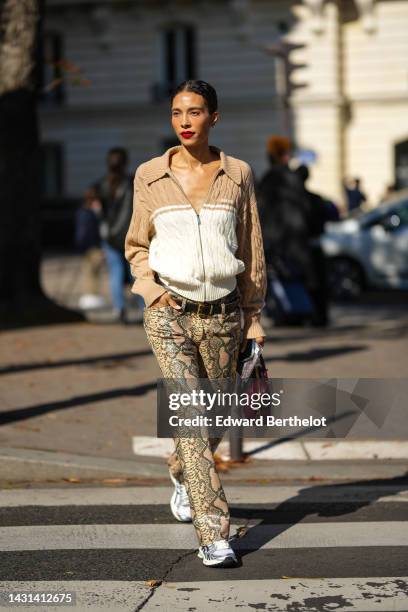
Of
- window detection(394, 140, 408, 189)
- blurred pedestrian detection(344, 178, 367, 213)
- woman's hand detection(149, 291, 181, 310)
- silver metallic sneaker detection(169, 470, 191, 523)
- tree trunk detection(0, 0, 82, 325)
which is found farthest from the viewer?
window detection(394, 140, 408, 189)

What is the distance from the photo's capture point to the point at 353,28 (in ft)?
131

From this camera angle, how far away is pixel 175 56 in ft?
135

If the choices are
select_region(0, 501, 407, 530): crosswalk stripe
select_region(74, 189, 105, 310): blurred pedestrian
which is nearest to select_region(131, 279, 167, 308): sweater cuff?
select_region(0, 501, 407, 530): crosswalk stripe

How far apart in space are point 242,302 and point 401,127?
3512 centimetres

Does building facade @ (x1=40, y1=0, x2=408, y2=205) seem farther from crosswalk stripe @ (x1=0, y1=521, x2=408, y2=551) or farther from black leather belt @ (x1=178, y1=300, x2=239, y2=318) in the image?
black leather belt @ (x1=178, y1=300, x2=239, y2=318)

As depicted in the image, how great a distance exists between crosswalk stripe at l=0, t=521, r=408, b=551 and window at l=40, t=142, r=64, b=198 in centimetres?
3516

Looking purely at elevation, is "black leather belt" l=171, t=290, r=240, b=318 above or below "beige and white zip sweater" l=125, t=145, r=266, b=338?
below

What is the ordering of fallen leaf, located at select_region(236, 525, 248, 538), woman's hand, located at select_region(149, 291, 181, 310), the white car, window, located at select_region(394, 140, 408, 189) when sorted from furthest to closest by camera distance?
window, located at select_region(394, 140, 408, 189) → the white car → fallen leaf, located at select_region(236, 525, 248, 538) → woman's hand, located at select_region(149, 291, 181, 310)

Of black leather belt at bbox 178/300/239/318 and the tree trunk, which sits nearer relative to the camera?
black leather belt at bbox 178/300/239/318

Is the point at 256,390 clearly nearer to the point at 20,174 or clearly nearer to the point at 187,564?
the point at 187,564

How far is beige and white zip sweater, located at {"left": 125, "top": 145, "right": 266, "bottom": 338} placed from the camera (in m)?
5.76

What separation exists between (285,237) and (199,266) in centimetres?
876

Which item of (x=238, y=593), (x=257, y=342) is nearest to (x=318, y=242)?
(x=257, y=342)

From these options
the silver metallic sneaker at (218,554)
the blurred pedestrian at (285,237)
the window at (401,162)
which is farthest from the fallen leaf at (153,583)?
the window at (401,162)
